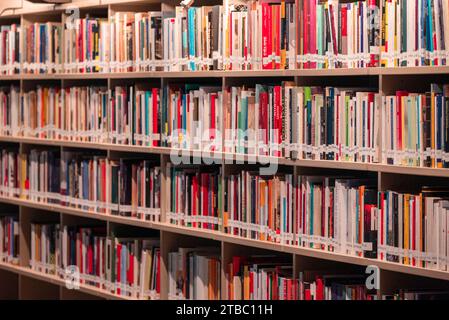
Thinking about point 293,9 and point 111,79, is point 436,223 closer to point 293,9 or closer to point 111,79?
point 293,9

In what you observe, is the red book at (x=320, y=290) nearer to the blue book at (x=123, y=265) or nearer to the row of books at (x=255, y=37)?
the row of books at (x=255, y=37)

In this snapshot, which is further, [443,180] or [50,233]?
[50,233]

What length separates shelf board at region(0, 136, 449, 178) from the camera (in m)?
3.86

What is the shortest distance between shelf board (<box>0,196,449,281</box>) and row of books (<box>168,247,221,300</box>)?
0.43ft

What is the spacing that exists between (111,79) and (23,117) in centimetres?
108

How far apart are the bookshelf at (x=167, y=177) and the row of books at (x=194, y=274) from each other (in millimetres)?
66

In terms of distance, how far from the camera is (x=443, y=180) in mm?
4082

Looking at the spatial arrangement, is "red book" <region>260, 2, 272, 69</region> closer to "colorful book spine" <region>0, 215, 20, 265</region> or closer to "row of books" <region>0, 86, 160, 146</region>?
"row of books" <region>0, 86, 160, 146</region>

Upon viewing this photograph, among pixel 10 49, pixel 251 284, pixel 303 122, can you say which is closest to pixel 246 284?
pixel 251 284

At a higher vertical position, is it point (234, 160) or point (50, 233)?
point (234, 160)

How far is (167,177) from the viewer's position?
5.18 meters

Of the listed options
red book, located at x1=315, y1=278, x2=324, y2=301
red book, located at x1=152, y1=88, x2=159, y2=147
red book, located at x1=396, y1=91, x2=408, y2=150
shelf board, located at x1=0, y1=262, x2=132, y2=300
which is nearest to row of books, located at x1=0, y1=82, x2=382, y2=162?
red book, located at x1=152, y1=88, x2=159, y2=147
